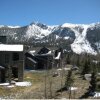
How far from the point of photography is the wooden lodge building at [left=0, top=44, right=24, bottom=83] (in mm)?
55372

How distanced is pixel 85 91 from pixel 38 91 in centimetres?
690

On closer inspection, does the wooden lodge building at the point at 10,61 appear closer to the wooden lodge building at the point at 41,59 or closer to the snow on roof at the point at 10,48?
the snow on roof at the point at 10,48

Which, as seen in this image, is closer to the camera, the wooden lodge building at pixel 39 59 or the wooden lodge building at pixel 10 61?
the wooden lodge building at pixel 10 61

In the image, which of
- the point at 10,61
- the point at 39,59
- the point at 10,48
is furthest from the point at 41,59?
the point at 10,61

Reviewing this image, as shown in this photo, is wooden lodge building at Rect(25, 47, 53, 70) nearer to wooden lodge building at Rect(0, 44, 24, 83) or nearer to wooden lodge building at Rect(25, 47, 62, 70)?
wooden lodge building at Rect(25, 47, 62, 70)

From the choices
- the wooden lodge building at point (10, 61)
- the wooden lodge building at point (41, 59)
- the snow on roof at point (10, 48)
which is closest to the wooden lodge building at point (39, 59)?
the wooden lodge building at point (41, 59)

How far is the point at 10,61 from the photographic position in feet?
185

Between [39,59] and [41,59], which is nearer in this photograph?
[41,59]

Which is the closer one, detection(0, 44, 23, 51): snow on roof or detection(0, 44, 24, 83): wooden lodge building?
detection(0, 44, 24, 83): wooden lodge building

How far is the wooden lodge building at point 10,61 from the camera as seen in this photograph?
55372 mm

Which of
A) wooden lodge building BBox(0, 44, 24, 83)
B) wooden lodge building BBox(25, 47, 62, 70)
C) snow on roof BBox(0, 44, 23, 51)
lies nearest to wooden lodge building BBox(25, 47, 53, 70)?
wooden lodge building BBox(25, 47, 62, 70)

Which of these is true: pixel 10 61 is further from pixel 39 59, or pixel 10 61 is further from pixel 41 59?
pixel 39 59

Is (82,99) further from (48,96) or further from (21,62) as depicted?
(21,62)

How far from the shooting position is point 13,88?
4819 cm
